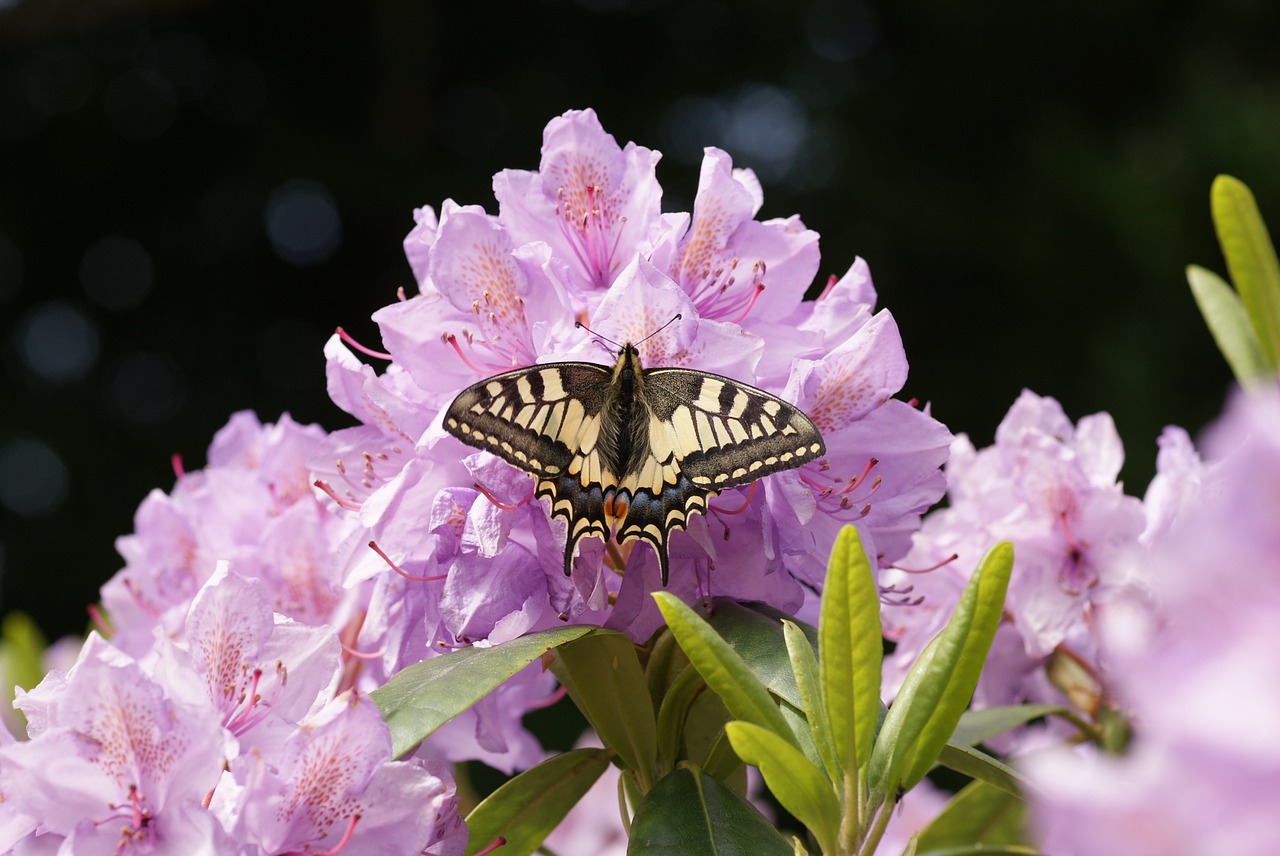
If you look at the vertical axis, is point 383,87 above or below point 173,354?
above

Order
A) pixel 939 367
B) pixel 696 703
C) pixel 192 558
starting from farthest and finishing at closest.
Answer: pixel 939 367 → pixel 192 558 → pixel 696 703

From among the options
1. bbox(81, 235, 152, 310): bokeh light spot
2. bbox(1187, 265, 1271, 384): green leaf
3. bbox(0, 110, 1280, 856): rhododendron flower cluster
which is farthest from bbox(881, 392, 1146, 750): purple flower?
bbox(81, 235, 152, 310): bokeh light spot

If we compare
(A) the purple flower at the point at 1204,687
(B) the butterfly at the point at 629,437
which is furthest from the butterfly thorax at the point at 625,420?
(A) the purple flower at the point at 1204,687

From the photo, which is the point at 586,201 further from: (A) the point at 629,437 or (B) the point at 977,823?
(B) the point at 977,823

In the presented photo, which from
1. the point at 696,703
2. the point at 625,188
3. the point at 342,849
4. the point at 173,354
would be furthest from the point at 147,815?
the point at 173,354

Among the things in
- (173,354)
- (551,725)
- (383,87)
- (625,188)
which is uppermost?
(383,87)

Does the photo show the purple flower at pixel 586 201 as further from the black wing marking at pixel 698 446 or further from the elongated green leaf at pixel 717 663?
the elongated green leaf at pixel 717 663

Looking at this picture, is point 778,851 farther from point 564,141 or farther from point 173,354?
point 173,354
